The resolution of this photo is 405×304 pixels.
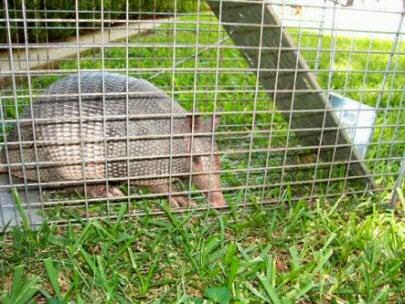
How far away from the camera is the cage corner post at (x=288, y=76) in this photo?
2.60 meters

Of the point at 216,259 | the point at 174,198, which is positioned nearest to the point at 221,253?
the point at 216,259

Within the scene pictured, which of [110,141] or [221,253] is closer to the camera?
[221,253]

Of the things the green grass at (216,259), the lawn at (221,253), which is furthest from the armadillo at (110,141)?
the green grass at (216,259)

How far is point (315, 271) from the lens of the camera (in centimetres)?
207

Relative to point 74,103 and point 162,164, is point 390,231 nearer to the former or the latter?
point 162,164

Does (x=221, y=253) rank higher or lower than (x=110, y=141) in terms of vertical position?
lower

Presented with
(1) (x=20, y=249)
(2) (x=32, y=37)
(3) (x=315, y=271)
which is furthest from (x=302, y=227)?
(2) (x=32, y=37)

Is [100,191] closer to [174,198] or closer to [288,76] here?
[174,198]

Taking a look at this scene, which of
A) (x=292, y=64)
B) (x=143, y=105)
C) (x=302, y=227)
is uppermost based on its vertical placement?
(x=292, y=64)

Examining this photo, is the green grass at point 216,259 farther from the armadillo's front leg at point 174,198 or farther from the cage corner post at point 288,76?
the cage corner post at point 288,76

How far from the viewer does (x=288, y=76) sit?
2834 mm

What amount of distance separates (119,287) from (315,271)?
925mm

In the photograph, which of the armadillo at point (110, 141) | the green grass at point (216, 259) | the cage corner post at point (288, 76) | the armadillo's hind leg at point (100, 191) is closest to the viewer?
the green grass at point (216, 259)

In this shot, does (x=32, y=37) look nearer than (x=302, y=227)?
No
